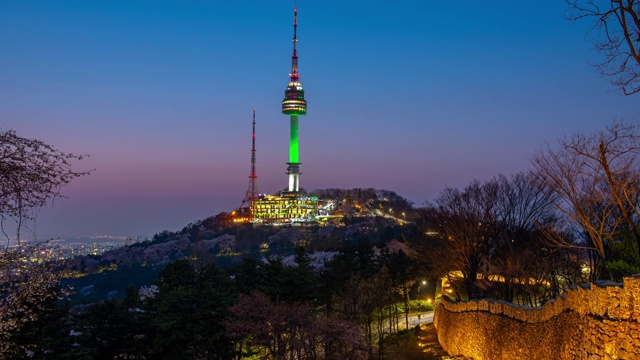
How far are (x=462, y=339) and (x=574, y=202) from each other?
742 centimetres

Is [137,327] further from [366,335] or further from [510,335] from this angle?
[510,335]

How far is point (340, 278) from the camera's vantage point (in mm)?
36094

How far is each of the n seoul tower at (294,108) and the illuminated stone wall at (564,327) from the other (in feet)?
523

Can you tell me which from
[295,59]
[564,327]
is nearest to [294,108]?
[295,59]

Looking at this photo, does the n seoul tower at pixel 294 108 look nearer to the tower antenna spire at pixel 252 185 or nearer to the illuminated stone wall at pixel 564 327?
the tower antenna spire at pixel 252 185

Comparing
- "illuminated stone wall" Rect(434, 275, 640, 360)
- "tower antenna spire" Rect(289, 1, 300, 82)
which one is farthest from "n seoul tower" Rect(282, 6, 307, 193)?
"illuminated stone wall" Rect(434, 275, 640, 360)

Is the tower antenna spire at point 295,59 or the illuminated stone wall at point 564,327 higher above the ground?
the tower antenna spire at point 295,59

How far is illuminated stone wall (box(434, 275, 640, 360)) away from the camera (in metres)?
9.52

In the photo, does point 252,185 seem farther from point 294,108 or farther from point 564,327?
point 564,327

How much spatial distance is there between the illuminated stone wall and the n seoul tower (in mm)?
159469

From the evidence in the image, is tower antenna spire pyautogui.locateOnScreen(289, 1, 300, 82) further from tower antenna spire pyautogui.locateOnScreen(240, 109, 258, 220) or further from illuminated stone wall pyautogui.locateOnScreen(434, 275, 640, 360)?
illuminated stone wall pyautogui.locateOnScreen(434, 275, 640, 360)

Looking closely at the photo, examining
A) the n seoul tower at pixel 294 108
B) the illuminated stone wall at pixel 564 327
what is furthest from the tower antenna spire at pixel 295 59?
the illuminated stone wall at pixel 564 327

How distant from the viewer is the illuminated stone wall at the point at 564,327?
31.2ft

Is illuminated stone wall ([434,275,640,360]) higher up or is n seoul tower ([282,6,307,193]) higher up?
n seoul tower ([282,6,307,193])
